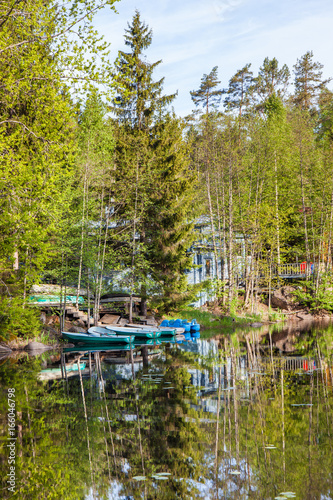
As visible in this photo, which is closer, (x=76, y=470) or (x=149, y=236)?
(x=76, y=470)

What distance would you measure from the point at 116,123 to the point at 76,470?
27176 millimetres

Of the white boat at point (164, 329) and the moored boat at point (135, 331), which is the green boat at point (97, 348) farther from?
the white boat at point (164, 329)

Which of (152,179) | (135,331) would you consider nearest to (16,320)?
(135,331)

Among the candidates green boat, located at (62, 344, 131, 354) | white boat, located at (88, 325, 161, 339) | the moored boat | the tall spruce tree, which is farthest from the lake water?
the tall spruce tree

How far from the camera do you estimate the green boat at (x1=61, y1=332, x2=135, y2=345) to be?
19984mm

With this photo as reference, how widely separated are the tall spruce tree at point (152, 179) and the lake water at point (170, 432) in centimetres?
1422

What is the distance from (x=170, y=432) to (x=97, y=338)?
1395cm

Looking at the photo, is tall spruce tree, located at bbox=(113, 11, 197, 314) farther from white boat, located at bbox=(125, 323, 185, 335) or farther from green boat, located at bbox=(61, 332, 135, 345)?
green boat, located at bbox=(61, 332, 135, 345)

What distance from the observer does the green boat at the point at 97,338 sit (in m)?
20.0

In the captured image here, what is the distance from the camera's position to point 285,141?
40281 mm

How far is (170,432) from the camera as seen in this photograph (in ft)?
22.1

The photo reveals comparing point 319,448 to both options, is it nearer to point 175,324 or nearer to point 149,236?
point 175,324

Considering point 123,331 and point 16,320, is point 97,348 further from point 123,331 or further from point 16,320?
point 16,320

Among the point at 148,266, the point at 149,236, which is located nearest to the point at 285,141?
the point at 149,236
